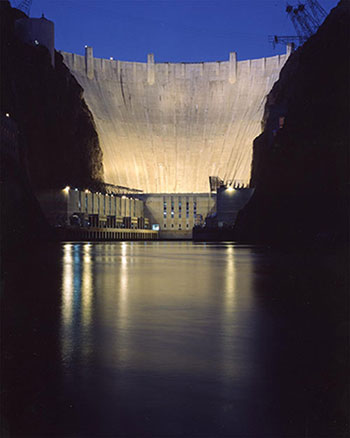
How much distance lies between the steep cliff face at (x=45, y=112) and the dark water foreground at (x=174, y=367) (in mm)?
53614

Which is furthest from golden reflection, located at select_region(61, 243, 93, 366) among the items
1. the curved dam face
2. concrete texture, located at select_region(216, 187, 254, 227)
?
the curved dam face

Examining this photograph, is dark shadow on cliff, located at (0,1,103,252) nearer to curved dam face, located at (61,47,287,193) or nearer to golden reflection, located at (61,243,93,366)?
curved dam face, located at (61,47,287,193)

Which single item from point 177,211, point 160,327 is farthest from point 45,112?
point 160,327

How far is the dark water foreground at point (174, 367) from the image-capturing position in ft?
8.11

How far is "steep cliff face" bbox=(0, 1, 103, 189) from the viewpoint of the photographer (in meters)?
63.1

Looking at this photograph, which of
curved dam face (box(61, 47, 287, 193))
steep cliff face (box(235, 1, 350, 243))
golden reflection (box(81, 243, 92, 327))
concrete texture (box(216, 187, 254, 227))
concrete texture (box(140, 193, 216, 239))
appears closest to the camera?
golden reflection (box(81, 243, 92, 327))

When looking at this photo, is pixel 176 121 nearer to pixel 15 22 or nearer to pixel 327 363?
pixel 15 22

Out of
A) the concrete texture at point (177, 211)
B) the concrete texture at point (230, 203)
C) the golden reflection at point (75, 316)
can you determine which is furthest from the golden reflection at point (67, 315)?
the concrete texture at point (177, 211)

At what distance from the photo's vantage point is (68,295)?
754 cm

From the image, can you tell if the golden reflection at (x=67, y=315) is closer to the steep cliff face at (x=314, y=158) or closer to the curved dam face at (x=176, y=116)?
the steep cliff face at (x=314, y=158)

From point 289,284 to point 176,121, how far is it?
87.7m

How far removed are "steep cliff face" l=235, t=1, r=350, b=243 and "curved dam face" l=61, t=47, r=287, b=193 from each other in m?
42.0

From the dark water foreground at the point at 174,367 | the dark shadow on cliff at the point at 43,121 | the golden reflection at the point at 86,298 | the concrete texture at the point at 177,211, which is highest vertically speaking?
the dark shadow on cliff at the point at 43,121

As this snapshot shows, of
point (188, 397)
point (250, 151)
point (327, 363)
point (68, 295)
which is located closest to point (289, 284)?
point (68, 295)
